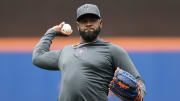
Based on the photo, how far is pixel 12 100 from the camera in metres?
5.70

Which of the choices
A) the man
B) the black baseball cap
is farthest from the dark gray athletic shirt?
the black baseball cap

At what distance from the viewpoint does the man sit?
102 inches

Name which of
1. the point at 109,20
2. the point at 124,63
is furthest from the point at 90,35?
the point at 109,20

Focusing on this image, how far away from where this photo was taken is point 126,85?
8.30 ft

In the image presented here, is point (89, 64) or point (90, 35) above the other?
point (90, 35)

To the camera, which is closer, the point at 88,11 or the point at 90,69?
the point at 90,69

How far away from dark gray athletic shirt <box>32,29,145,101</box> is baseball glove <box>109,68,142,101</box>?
0.09m

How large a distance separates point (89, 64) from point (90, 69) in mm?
30

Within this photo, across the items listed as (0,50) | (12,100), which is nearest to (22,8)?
(0,50)

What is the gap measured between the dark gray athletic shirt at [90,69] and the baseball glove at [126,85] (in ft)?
0.31

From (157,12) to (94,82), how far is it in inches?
166

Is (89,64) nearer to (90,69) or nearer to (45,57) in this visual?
(90,69)

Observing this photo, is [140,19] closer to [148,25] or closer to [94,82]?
[148,25]

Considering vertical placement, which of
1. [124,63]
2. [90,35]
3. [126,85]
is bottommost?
[126,85]
